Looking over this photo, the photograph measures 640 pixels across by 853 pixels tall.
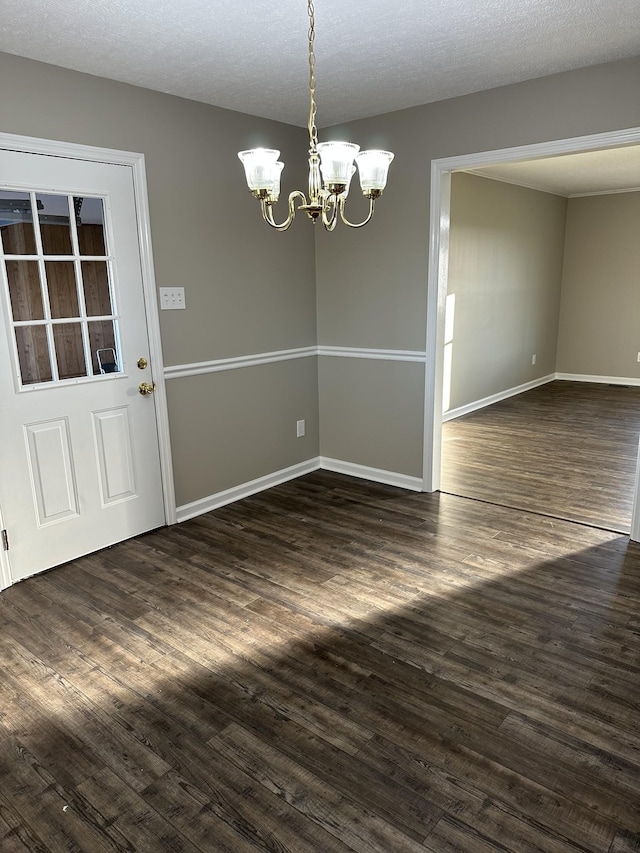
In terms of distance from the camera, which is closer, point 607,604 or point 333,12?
point 333,12

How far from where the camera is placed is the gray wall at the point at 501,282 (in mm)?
6078

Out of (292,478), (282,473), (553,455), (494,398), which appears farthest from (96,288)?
(494,398)

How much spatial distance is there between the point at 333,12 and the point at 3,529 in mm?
2699

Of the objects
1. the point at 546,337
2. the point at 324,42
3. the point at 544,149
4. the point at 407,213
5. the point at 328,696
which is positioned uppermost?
the point at 324,42

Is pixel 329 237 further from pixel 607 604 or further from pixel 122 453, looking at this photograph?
pixel 607 604

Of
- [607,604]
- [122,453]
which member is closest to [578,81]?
[607,604]

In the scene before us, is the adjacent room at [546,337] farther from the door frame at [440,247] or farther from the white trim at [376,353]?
the white trim at [376,353]

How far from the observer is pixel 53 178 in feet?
9.44

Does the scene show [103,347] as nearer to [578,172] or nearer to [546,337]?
[578,172]

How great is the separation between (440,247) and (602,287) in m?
5.13

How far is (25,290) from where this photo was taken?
9.37 ft

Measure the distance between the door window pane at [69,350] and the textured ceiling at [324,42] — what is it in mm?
1221

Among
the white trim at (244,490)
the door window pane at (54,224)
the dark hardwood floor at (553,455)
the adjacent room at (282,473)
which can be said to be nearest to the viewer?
the adjacent room at (282,473)

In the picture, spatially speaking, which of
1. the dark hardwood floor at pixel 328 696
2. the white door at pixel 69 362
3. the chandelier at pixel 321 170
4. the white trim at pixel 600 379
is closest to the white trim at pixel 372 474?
the dark hardwood floor at pixel 328 696
